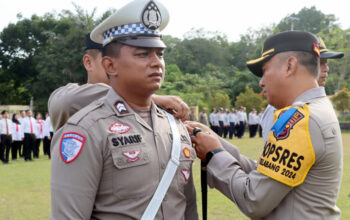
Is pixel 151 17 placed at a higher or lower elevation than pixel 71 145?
higher

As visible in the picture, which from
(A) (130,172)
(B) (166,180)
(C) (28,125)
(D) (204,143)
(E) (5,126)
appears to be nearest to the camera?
(A) (130,172)

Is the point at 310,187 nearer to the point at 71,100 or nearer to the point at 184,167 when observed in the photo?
the point at 184,167

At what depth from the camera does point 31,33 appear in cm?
4097

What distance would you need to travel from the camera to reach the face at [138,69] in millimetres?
2025

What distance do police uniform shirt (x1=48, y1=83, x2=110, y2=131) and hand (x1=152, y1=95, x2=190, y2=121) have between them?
37cm

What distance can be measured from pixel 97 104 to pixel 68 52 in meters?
32.0

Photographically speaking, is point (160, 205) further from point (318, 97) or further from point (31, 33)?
point (31, 33)

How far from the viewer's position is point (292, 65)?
2.18 m

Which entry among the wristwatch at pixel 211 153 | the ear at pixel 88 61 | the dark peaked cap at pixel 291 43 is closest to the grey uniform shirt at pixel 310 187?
the wristwatch at pixel 211 153

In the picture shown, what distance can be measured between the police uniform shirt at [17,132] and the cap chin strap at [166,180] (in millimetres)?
14327

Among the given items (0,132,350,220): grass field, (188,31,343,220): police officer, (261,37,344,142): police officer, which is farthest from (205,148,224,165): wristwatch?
(0,132,350,220): grass field

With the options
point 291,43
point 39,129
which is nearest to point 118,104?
point 291,43

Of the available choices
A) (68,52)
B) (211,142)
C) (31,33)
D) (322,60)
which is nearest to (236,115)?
(68,52)

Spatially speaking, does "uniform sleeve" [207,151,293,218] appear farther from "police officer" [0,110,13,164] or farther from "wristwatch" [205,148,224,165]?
"police officer" [0,110,13,164]
